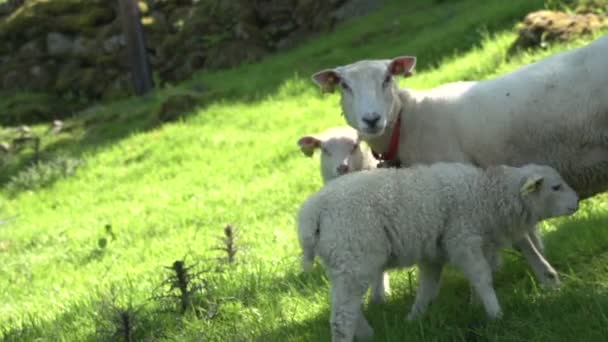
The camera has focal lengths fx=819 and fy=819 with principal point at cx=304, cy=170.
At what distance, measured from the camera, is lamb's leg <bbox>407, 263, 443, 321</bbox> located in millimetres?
4312

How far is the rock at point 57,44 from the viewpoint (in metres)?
21.0

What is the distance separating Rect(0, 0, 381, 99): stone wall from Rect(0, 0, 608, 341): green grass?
1.98 m

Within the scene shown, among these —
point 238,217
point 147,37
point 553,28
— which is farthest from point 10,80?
point 553,28

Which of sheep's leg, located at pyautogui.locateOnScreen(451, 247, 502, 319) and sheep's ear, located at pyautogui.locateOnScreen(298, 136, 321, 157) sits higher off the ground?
sheep's ear, located at pyautogui.locateOnScreen(298, 136, 321, 157)

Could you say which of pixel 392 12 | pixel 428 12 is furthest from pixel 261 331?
pixel 392 12

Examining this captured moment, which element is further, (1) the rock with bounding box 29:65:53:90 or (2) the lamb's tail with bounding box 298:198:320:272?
(1) the rock with bounding box 29:65:53:90

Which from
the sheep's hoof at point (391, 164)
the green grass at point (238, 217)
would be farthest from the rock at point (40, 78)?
the sheep's hoof at point (391, 164)

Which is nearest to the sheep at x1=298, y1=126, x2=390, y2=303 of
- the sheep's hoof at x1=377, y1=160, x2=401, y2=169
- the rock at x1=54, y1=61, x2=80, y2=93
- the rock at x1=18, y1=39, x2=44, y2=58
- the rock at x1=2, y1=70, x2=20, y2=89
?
the sheep's hoof at x1=377, y1=160, x2=401, y2=169

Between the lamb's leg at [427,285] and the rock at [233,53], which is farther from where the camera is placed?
the rock at [233,53]

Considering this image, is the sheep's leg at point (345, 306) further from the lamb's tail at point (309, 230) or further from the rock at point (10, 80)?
the rock at point (10, 80)

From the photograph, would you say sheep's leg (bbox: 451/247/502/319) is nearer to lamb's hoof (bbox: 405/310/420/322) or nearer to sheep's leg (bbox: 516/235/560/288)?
lamb's hoof (bbox: 405/310/420/322)

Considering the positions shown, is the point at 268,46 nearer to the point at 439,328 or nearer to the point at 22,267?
the point at 22,267

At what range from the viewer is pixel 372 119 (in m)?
4.77

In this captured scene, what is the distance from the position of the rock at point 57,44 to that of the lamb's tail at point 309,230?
18.3 metres
